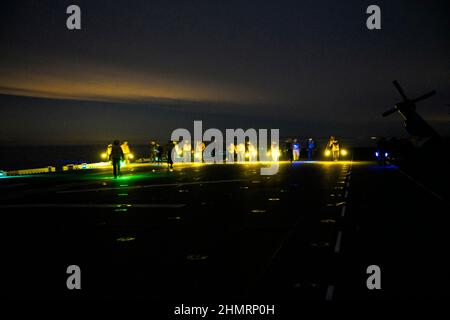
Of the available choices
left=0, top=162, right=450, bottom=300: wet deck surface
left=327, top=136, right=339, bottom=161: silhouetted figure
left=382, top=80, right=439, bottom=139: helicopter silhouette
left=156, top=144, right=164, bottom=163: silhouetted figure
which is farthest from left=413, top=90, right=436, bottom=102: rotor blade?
left=0, top=162, right=450, bottom=300: wet deck surface

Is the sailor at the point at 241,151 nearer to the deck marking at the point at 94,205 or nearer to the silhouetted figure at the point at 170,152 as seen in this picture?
the silhouetted figure at the point at 170,152

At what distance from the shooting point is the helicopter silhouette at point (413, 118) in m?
45.6

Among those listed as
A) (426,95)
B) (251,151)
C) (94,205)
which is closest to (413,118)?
(426,95)

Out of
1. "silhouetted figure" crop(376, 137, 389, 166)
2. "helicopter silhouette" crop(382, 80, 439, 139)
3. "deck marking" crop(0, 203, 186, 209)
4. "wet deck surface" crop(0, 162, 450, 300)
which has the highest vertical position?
"helicopter silhouette" crop(382, 80, 439, 139)

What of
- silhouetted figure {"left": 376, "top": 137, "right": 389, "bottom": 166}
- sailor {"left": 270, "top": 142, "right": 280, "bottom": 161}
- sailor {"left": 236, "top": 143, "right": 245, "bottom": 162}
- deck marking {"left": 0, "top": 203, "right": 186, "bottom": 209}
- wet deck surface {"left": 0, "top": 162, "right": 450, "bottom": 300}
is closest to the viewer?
wet deck surface {"left": 0, "top": 162, "right": 450, "bottom": 300}

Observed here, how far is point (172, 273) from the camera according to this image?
742 cm

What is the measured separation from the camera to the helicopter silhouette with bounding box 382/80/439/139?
45562 millimetres

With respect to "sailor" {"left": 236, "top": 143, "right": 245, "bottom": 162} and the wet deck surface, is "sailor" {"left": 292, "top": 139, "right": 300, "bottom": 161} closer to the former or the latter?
"sailor" {"left": 236, "top": 143, "right": 245, "bottom": 162}

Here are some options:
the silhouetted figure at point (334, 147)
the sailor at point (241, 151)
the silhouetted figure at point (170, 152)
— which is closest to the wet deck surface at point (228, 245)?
the silhouetted figure at point (170, 152)

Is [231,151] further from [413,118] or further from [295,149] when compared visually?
[413,118]

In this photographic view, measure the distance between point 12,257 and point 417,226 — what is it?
8.89 meters
